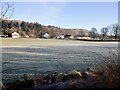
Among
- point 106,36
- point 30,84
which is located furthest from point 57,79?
point 106,36

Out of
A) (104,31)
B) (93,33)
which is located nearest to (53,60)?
(104,31)

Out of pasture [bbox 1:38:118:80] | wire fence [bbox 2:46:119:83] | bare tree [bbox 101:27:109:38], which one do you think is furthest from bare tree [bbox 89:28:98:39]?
wire fence [bbox 2:46:119:83]

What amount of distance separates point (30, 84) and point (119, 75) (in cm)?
538

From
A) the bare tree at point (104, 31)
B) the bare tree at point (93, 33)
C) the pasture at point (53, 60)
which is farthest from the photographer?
the bare tree at point (93, 33)

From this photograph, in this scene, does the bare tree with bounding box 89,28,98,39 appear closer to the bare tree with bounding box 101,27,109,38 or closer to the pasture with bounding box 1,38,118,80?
the bare tree with bounding box 101,27,109,38

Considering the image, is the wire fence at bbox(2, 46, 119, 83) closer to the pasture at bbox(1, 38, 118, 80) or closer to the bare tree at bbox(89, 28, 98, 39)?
the pasture at bbox(1, 38, 118, 80)

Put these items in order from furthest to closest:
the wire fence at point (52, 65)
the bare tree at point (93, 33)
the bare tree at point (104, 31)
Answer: the bare tree at point (93, 33)
the bare tree at point (104, 31)
the wire fence at point (52, 65)

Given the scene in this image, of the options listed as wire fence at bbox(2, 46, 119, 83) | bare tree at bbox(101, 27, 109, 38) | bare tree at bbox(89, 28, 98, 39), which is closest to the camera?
wire fence at bbox(2, 46, 119, 83)

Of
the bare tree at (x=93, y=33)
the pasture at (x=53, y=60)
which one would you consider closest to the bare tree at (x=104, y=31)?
the bare tree at (x=93, y=33)

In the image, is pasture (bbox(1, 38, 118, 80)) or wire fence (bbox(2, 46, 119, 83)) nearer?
wire fence (bbox(2, 46, 119, 83))

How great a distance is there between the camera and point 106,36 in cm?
14100

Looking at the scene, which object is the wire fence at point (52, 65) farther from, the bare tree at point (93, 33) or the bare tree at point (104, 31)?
the bare tree at point (93, 33)

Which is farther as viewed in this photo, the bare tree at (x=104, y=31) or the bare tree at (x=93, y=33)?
the bare tree at (x=93, y=33)

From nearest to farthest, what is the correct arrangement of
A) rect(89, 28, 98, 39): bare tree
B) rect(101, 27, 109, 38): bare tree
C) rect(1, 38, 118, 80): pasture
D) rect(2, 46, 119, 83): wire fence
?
rect(2, 46, 119, 83): wire fence < rect(1, 38, 118, 80): pasture < rect(101, 27, 109, 38): bare tree < rect(89, 28, 98, 39): bare tree
